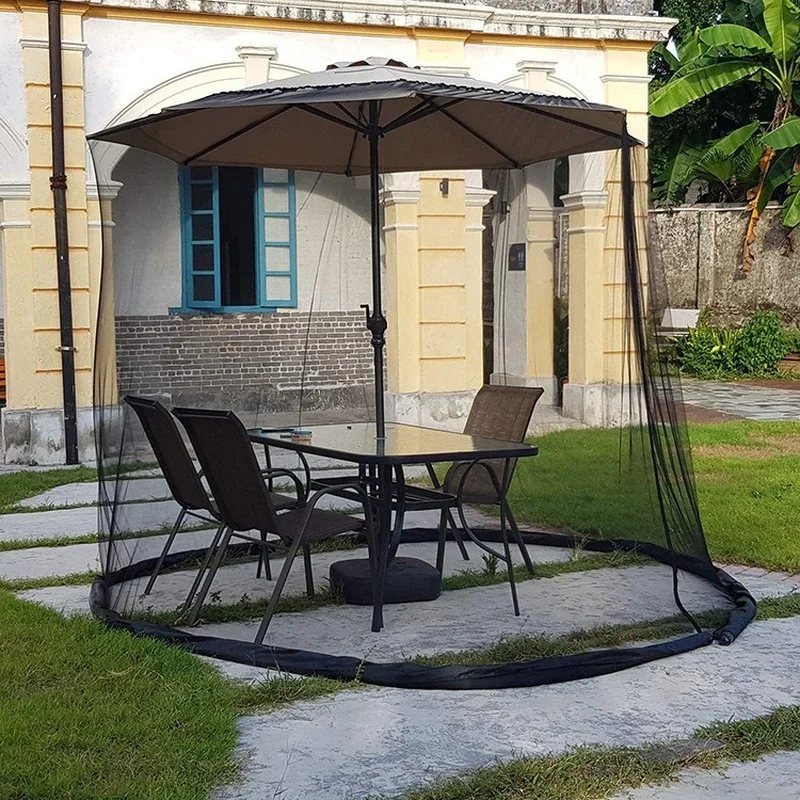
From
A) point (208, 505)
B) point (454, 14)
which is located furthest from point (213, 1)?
point (208, 505)

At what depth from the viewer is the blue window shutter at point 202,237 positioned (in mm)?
9867

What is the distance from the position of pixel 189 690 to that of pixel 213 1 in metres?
7.18

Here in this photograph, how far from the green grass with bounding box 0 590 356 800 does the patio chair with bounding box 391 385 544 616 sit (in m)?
1.33

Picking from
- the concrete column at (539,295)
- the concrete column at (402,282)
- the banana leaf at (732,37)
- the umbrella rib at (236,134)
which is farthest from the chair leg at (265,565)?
the banana leaf at (732,37)

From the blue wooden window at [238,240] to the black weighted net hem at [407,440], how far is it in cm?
219

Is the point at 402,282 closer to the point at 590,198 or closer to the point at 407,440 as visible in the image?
the point at 407,440

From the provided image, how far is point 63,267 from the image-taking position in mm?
9570

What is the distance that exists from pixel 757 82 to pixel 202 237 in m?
10.7

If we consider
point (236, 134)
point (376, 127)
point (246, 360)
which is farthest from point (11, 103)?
point (376, 127)

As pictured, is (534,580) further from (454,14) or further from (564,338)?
(454,14)

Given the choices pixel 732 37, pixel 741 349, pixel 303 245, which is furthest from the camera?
pixel 741 349

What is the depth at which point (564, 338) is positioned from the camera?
19.1 ft

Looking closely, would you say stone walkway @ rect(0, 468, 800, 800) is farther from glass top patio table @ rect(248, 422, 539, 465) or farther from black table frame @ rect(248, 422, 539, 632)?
glass top patio table @ rect(248, 422, 539, 465)

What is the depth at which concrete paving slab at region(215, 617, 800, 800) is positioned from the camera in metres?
3.38
